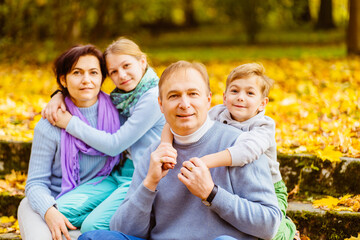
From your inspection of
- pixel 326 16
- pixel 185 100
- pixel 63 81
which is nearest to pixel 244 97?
pixel 185 100

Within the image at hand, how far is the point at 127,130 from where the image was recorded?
307 centimetres

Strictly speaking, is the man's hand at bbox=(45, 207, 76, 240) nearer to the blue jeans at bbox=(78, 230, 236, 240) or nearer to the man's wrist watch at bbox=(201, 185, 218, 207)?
the blue jeans at bbox=(78, 230, 236, 240)

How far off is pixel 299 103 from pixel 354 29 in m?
4.29

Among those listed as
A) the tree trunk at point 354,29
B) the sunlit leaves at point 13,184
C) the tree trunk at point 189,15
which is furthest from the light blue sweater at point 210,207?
the tree trunk at point 189,15

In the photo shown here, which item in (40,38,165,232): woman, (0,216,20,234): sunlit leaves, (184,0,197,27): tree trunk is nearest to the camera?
(40,38,165,232): woman

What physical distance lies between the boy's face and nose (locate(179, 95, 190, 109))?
1.48 feet

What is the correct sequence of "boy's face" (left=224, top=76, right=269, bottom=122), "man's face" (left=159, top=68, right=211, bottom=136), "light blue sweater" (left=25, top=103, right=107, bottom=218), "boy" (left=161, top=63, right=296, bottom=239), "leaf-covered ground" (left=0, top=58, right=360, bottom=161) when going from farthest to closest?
"leaf-covered ground" (left=0, top=58, right=360, bottom=161) → "light blue sweater" (left=25, top=103, right=107, bottom=218) → "boy's face" (left=224, top=76, right=269, bottom=122) → "boy" (left=161, top=63, right=296, bottom=239) → "man's face" (left=159, top=68, right=211, bottom=136)

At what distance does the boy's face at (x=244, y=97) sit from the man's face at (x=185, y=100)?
36 centimetres

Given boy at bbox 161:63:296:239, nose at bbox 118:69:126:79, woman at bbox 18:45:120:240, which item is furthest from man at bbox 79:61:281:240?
nose at bbox 118:69:126:79

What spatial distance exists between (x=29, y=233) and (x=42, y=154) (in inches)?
21.0

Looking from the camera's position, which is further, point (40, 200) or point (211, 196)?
point (40, 200)

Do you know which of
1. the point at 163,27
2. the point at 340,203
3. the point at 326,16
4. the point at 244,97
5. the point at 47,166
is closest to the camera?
the point at 244,97

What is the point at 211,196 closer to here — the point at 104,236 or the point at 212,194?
the point at 212,194

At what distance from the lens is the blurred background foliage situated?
9273mm
